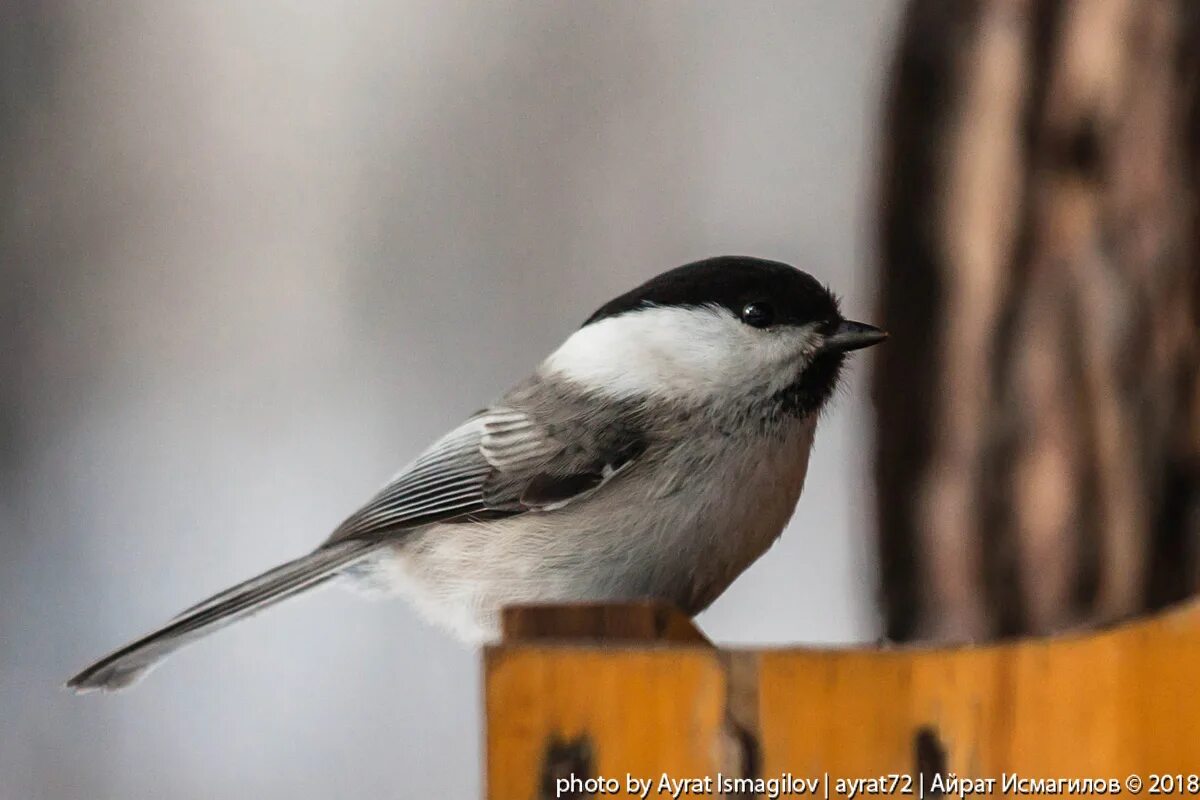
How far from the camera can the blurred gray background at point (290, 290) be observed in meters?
2.09

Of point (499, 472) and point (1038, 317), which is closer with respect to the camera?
point (499, 472)

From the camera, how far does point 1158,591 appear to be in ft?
4.44

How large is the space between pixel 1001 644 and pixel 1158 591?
767mm

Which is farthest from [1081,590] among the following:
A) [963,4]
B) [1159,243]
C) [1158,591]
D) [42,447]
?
[42,447]

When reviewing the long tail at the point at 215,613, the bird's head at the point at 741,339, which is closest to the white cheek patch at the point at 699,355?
the bird's head at the point at 741,339

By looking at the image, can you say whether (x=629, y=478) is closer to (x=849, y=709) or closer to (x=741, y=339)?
(x=741, y=339)

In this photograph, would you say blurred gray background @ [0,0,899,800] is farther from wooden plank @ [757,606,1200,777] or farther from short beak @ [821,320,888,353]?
wooden plank @ [757,606,1200,777]

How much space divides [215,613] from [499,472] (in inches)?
11.6

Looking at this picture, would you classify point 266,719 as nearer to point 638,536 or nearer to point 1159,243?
point 638,536

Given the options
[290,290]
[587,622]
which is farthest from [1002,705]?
[290,290]

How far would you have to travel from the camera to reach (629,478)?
1131 millimetres

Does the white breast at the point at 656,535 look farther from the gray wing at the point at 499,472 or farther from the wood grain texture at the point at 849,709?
the wood grain texture at the point at 849,709

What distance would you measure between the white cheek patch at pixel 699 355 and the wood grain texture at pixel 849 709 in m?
0.45

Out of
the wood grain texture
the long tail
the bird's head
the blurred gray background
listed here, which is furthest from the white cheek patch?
the blurred gray background
